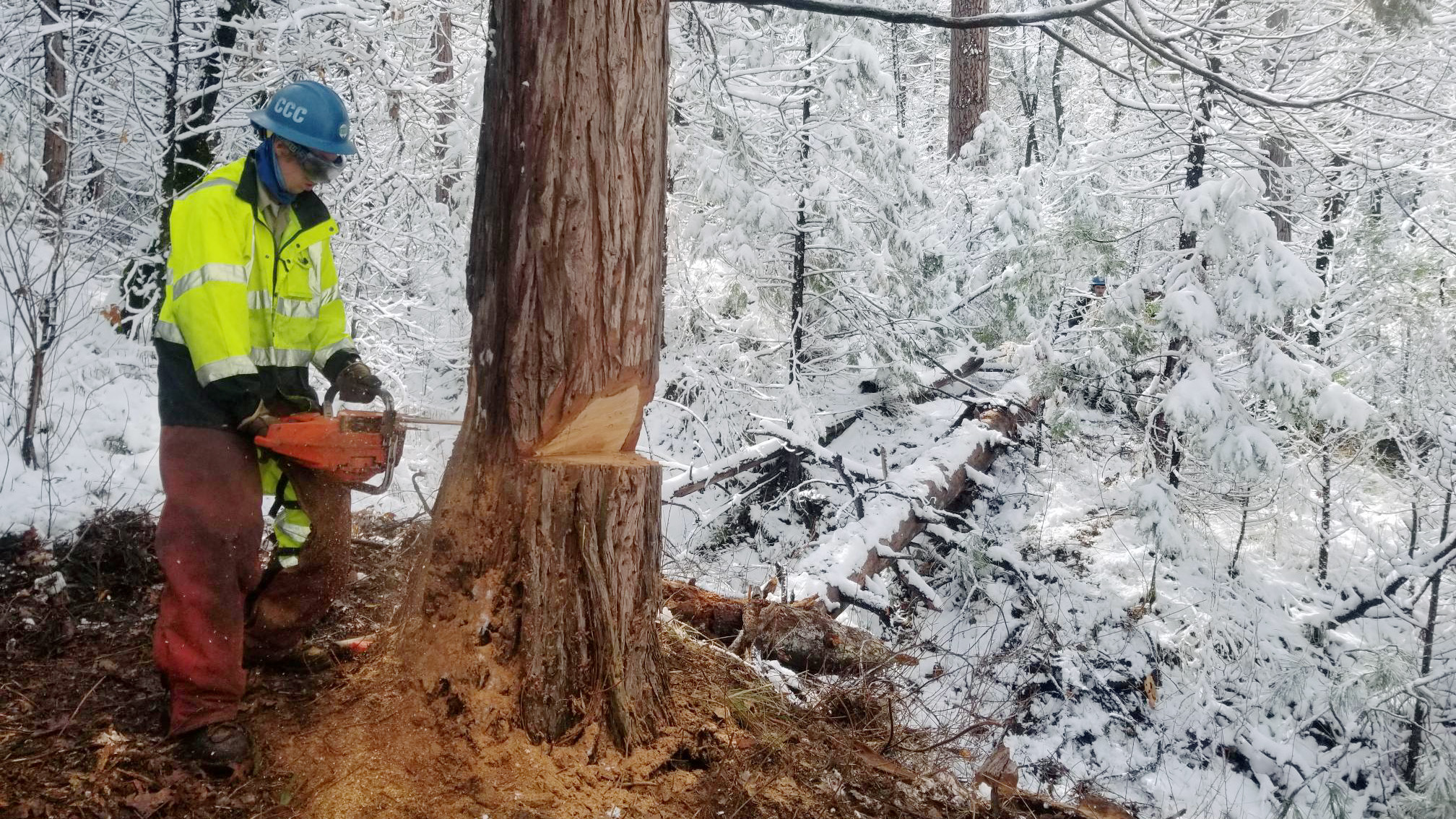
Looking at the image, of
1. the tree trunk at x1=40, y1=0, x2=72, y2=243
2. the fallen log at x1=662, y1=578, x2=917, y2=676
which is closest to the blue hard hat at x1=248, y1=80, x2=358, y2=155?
the fallen log at x1=662, y1=578, x2=917, y2=676

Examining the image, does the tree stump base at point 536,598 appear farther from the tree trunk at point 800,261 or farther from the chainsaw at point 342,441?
the tree trunk at point 800,261

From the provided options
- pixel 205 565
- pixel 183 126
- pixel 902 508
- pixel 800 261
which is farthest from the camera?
pixel 800 261

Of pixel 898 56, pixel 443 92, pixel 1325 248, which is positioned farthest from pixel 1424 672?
pixel 898 56

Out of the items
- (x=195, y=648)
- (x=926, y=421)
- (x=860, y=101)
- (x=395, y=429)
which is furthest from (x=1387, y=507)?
(x=195, y=648)

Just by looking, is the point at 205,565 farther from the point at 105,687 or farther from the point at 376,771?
the point at 376,771

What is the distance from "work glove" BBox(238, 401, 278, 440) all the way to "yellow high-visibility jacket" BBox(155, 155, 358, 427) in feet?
0.07

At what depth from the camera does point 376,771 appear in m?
2.22

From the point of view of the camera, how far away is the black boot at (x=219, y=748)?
7.86 feet

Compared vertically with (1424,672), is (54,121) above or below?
above

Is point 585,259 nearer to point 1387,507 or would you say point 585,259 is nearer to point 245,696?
point 245,696

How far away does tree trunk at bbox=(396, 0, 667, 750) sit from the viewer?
2414 mm

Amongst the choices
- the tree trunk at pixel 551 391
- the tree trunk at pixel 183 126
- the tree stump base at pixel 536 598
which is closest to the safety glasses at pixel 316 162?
the tree trunk at pixel 551 391

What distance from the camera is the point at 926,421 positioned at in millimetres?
9594

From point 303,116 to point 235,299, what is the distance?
2.14 ft
